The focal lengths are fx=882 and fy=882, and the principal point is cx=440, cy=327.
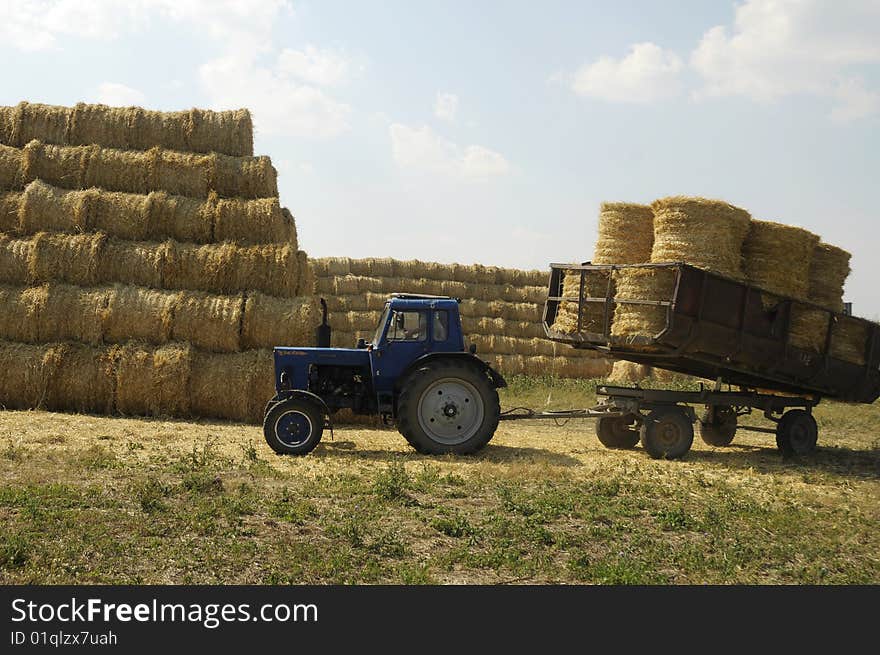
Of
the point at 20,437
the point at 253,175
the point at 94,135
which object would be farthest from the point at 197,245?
the point at 20,437

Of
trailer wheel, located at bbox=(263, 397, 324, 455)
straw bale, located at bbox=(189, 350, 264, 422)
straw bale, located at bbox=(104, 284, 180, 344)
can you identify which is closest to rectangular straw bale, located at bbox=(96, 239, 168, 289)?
straw bale, located at bbox=(104, 284, 180, 344)

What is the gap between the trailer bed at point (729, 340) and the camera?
12.0 m

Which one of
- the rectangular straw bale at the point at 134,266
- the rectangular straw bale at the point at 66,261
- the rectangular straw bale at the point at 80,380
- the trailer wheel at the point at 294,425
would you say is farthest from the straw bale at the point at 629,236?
the rectangular straw bale at the point at 66,261

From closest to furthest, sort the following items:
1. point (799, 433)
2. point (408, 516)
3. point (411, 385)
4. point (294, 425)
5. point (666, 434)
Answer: point (408, 516)
point (294, 425)
point (411, 385)
point (666, 434)
point (799, 433)

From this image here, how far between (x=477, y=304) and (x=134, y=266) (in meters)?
15.7

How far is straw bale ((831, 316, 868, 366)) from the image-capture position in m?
13.3

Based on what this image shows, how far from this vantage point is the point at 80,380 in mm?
15109

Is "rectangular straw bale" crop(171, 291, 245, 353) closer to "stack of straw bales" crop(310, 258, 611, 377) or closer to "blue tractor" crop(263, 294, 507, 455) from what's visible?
"blue tractor" crop(263, 294, 507, 455)

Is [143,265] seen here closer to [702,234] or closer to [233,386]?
[233,386]

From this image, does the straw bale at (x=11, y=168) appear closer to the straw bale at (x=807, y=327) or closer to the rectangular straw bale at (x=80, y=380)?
the rectangular straw bale at (x=80, y=380)

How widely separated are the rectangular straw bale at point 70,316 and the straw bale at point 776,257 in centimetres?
1071

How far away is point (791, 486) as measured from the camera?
10.8 metres

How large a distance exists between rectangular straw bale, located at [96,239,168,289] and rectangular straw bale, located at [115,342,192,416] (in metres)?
1.43

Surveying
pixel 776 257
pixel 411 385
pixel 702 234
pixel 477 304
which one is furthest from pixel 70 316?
pixel 477 304
